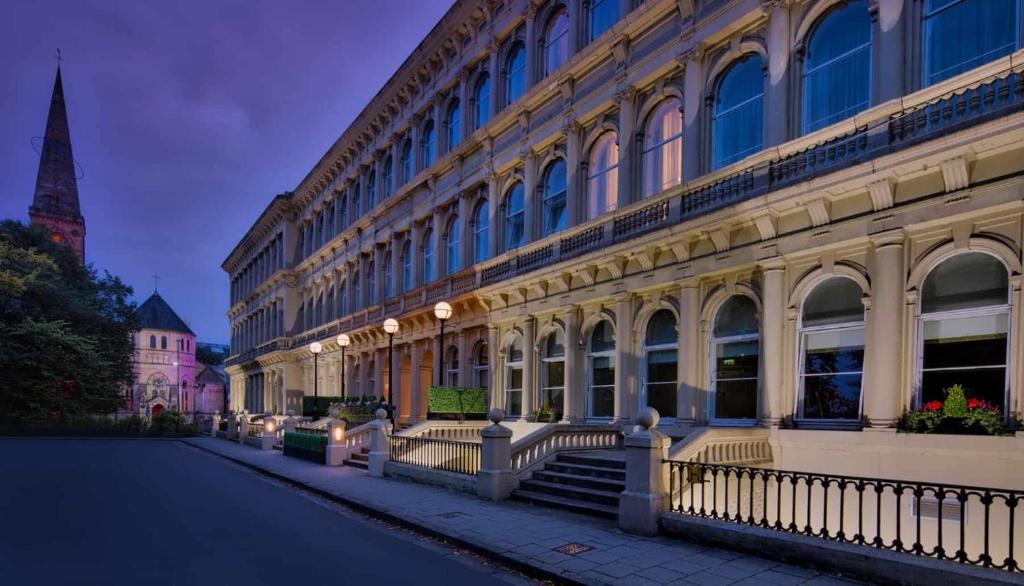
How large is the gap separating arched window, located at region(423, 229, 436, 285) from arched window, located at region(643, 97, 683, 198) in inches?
517

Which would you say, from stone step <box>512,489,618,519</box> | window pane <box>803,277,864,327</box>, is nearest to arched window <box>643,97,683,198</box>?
window pane <box>803,277,864,327</box>

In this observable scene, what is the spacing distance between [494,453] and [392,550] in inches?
145

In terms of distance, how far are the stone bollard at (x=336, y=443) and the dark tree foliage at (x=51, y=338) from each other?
86.0ft

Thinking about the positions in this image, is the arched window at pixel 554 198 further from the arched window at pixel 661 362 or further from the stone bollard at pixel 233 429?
the stone bollard at pixel 233 429

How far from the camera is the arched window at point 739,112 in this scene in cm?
1353

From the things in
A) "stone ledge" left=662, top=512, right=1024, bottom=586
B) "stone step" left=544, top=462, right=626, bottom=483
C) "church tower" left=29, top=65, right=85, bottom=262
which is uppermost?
"church tower" left=29, top=65, right=85, bottom=262

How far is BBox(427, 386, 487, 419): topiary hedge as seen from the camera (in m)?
19.9

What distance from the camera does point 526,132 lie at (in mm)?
20531

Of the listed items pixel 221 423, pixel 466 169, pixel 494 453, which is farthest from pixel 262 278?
pixel 494 453

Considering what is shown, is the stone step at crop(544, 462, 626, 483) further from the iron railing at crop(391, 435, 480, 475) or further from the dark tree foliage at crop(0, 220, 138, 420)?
the dark tree foliage at crop(0, 220, 138, 420)

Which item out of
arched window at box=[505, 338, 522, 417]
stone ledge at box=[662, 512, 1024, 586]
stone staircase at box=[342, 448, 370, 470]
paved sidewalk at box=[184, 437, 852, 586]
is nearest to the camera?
stone ledge at box=[662, 512, 1024, 586]

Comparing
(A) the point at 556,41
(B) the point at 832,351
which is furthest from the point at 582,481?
(A) the point at 556,41

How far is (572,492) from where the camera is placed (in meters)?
11.4

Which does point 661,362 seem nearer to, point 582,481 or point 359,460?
point 582,481
